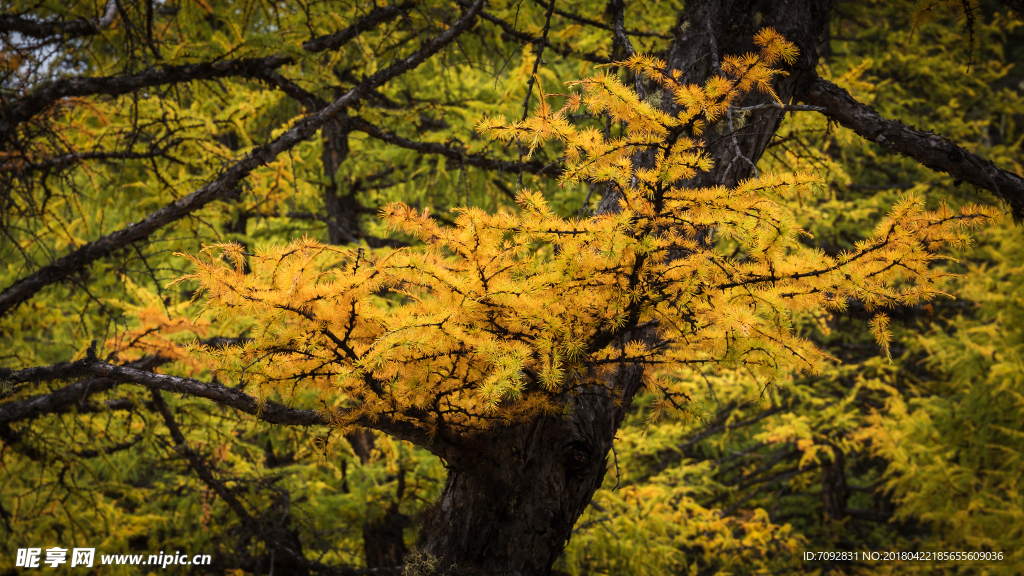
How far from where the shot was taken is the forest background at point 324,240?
3.41 m

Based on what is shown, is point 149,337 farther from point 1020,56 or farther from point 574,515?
point 1020,56

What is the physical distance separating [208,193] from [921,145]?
3.34 m

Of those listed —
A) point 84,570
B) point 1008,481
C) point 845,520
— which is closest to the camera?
point 84,570

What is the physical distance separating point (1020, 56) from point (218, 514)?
16.3 metres

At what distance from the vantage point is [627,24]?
4484 mm

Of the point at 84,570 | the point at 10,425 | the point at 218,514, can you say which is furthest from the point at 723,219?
the point at 84,570

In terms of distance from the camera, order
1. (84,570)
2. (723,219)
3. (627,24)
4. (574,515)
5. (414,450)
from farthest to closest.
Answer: (414,450) → (84,570) → (627,24) → (574,515) → (723,219)

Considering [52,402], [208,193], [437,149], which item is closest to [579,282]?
[208,193]

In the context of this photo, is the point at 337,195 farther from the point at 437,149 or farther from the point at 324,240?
the point at 437,149

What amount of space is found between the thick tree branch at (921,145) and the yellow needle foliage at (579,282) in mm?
702

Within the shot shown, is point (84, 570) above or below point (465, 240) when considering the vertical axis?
below

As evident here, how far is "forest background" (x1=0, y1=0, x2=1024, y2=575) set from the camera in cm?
341

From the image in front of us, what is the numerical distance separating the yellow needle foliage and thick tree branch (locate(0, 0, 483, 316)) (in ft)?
4.60

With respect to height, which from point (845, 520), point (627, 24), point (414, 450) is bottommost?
point (845, 520)
